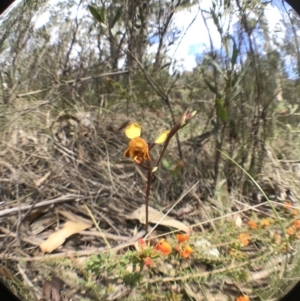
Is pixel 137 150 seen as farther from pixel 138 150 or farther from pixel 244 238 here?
pixel 244 238

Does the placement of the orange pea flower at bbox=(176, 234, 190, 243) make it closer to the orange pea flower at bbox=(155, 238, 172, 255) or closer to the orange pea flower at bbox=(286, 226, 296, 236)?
the orange pea flower at bbox=(155, 238, 172, 255)

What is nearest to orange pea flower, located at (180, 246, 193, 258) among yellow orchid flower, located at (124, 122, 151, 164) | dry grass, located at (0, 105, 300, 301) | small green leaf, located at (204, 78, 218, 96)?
dry grass, located at (0, 105, 300, 301)

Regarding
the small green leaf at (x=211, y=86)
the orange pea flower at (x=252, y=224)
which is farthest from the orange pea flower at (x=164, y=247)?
the small green leaf at (x=211, y=86)

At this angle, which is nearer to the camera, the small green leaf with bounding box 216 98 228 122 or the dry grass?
the dry grass

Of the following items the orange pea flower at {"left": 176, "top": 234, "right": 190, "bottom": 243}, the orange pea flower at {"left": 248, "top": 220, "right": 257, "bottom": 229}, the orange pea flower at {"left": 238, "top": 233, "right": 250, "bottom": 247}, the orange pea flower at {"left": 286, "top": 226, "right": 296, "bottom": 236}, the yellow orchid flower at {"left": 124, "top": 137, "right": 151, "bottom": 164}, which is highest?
the yellow orchid flower at {"left": 124, "top": 137, "right": 151, "bottom": 164}

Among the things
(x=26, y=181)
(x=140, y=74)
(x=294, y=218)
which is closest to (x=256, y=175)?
(x=294, y=218)

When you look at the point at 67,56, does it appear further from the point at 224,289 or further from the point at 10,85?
the point at 224,289

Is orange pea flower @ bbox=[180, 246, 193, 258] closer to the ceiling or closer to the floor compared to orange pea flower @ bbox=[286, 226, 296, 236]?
closer to the ceiling
